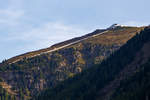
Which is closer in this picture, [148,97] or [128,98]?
[148,97]

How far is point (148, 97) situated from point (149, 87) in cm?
1676

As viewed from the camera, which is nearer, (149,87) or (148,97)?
(148,97)

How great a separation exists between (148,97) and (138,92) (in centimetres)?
1528

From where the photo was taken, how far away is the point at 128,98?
19188cm

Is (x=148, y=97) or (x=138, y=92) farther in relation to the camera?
(x=138, y=92)

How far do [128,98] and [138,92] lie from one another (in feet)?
18.8

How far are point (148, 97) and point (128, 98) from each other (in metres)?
16.2

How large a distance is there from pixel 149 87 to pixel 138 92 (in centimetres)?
608

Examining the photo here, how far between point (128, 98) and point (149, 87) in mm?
11784

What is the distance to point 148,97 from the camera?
582 ft

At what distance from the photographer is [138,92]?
19250cm
